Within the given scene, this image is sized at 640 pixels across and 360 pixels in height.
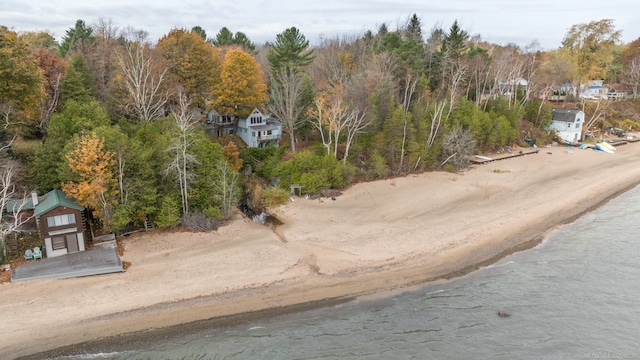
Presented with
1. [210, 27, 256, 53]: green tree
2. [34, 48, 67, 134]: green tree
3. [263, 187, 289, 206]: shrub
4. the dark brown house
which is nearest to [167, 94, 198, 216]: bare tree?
the dark brown house

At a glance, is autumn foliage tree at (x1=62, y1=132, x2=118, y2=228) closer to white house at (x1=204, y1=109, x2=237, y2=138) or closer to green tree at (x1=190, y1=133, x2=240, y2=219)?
green tree at (x1=190, y1=133, x2=240, y2=219)

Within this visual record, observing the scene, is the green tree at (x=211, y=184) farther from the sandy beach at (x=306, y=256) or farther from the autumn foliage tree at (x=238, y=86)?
the autumn foliage tree at (x=238, y=86)

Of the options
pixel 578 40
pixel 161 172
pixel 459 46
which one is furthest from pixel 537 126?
pixel 161 172

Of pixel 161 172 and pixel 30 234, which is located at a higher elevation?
pixel 161 172

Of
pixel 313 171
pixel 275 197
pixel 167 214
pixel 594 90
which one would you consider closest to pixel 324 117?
pixel 313 171

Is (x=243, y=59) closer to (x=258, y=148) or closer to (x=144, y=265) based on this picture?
(x=258, y=148)

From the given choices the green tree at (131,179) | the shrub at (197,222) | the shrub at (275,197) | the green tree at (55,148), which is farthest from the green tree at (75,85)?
the shrub at (275,197)
